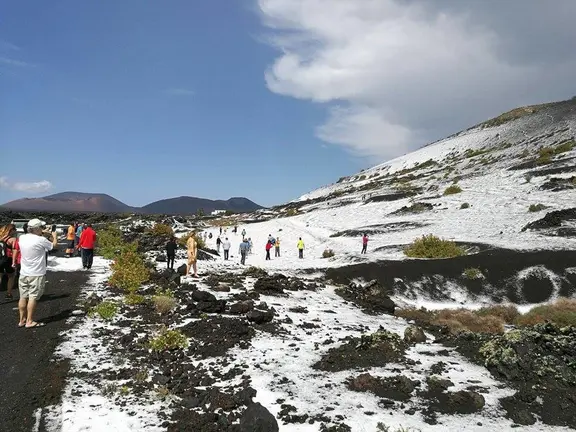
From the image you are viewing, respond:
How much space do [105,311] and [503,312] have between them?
17.2 meters

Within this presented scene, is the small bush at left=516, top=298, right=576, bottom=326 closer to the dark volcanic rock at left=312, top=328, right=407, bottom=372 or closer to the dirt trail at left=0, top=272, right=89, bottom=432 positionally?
the dark volcanic rock at left=312, top=328, right=407, bottom=372

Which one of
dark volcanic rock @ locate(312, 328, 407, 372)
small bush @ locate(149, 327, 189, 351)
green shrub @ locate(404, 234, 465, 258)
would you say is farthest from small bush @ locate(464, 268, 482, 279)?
small bush @ locate(149, 327, 189, 351)

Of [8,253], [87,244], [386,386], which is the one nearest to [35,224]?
[8,253]

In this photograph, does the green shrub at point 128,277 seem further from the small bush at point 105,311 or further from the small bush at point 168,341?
the small bush at point 168,341

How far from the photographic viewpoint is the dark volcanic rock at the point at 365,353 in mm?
9216

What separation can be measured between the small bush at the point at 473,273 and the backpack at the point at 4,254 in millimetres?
22158

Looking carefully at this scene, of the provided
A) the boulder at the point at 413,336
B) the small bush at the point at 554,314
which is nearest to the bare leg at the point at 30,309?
the boulder at the point at 413,336

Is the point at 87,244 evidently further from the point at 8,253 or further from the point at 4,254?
the point at 8,253

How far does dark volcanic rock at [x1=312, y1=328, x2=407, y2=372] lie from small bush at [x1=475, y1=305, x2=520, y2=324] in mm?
10656

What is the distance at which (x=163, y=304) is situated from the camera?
12.4m

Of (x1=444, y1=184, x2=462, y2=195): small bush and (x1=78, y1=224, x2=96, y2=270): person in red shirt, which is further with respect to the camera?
(x1=444, y1=184, x2=462, y2=195): small bush

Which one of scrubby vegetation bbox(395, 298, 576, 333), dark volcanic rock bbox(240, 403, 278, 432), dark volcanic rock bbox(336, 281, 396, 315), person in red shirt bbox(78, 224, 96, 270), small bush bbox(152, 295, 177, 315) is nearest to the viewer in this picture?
dark volcanic rock bbox(240, 403, 278, 432)

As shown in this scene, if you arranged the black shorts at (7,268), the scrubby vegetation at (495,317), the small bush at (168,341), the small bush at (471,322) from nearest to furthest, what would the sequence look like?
1. the small bush at (168,341)
2. the black shorts at (7,268)
3. the small bush at (471,322)
4. the scrubby vegetation at (495,317)

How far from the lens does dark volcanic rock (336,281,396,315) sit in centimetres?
1667
